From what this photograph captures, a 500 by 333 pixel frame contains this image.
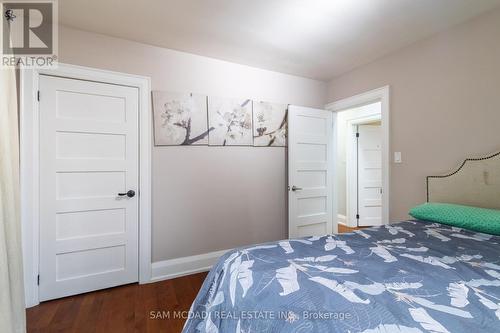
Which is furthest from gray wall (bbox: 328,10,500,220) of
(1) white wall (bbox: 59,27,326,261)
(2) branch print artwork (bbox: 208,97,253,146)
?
(2) branch print artwork (bbox: 208,97,253,146)

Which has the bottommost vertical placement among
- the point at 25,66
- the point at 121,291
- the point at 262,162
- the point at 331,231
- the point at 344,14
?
the point at 121,291

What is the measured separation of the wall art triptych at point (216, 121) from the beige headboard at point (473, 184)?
1.70 metres

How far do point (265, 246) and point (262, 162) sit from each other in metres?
1.75

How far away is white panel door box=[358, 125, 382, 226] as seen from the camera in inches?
173

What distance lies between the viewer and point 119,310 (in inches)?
74.9

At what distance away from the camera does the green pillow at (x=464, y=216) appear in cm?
149

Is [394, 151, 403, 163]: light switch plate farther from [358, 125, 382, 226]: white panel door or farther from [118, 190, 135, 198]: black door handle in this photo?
[118, 190, 135, 198]: black door handle

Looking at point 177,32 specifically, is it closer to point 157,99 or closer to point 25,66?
point 157,99

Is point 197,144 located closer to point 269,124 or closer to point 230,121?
point 230,121

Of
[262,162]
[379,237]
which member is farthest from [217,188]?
[379,237]

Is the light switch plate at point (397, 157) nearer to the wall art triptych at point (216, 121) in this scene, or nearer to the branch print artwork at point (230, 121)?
the wall art triptych at point (216, 121)

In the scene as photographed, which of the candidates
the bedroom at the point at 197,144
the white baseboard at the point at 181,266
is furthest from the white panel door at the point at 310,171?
the white baseboard at the point at 181,266

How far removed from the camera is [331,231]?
3.30 metres

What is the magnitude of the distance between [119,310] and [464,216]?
2.69 meters
